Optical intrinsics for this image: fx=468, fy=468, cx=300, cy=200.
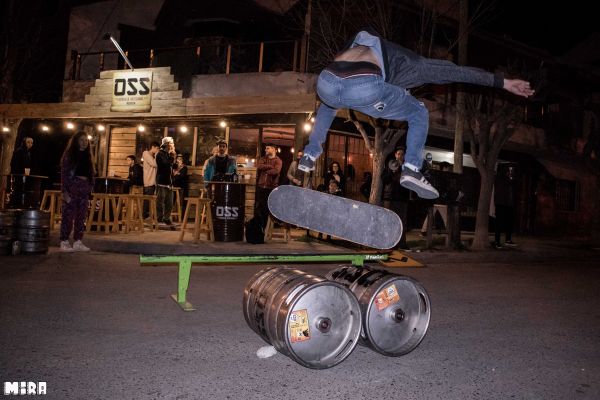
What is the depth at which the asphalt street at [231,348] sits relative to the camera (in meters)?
3.23

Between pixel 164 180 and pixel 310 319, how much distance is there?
9941mm

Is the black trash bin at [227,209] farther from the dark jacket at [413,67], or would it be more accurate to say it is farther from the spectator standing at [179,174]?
the dark jacket at [413,67]

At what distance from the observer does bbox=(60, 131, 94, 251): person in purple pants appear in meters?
8.54

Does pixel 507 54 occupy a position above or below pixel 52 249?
above

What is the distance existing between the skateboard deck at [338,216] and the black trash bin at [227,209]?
5.48 meters

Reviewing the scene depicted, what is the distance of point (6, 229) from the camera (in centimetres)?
830

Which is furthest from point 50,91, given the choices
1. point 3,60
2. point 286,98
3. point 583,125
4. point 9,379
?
point 583,125

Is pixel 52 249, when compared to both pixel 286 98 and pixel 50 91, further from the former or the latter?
pixel 50 91

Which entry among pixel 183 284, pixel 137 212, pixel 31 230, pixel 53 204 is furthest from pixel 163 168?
pixel 183 284

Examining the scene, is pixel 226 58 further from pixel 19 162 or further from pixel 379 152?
pixel 19 162

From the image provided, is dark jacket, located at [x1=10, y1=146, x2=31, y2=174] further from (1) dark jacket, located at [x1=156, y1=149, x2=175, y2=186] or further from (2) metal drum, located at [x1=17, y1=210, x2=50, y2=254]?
(2) metal drum, located at [x1=17, y1=210, x2=50, y2=254]

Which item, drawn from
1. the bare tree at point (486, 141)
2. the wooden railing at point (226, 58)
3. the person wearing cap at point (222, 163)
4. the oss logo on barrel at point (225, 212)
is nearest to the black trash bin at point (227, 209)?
the oss logo on barrel at point (225, 212)

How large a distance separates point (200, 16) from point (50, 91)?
7.35 metres

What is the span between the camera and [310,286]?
3449 mm
